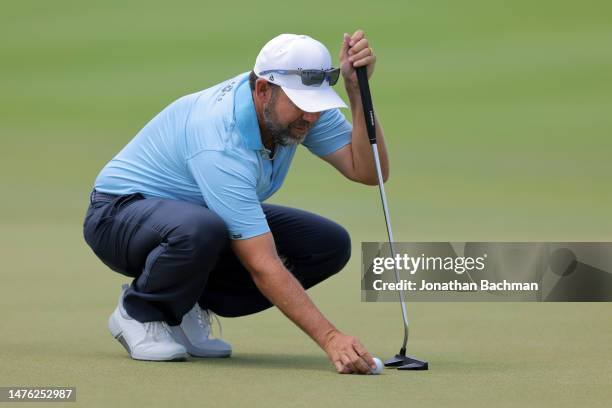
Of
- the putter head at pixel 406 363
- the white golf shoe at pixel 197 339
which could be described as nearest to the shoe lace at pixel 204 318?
the white golf shoe at pixel 197 339

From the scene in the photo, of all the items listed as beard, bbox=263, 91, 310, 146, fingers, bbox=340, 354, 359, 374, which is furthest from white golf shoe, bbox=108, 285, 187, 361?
beard, bbox=263, 91, 310, 146

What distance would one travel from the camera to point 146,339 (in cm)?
426

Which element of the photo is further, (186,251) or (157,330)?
(157,330)

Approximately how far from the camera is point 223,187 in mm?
4004

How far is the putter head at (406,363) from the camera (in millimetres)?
4086

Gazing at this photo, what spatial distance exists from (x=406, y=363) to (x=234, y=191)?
742 millimetres

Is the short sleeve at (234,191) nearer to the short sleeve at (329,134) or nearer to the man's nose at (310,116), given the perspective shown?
the man's nose at (310,116)

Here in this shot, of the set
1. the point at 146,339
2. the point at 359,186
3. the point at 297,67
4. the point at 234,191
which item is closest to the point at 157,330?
the point at 146,339

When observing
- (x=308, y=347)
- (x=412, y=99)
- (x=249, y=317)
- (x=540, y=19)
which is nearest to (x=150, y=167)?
(x=308, y=347)

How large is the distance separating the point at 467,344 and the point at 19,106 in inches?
350

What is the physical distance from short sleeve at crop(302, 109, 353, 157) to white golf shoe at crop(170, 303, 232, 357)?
697mm

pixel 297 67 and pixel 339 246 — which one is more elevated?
pixel 297 67

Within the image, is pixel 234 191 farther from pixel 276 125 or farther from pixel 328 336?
pixel 328 336

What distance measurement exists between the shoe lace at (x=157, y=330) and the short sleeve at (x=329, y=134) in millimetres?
766
